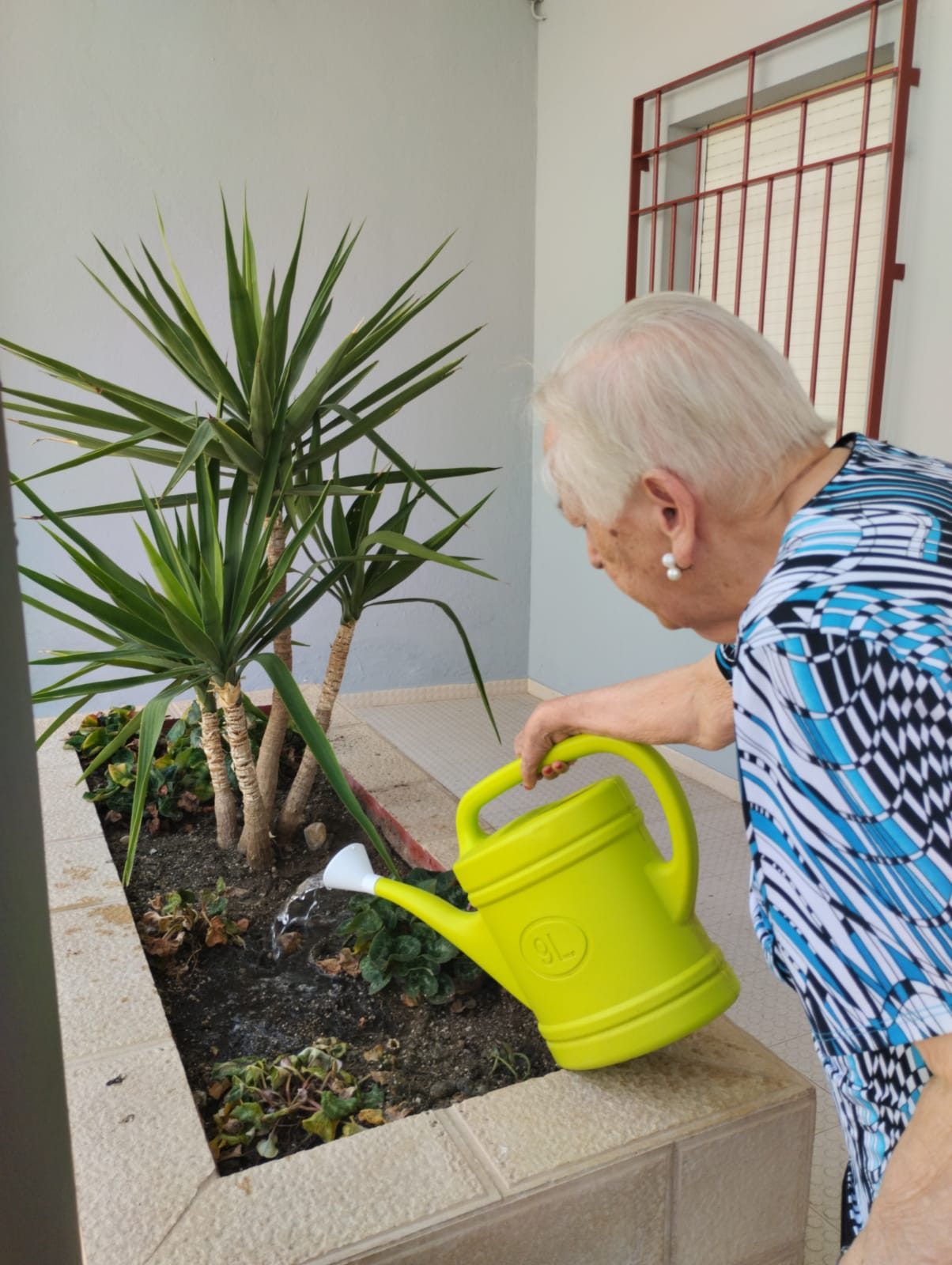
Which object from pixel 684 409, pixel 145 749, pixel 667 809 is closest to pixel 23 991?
pixel 684 409

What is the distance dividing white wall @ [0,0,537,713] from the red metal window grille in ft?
2.72

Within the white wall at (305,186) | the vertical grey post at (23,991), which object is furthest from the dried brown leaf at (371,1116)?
the white wall at (305,186)

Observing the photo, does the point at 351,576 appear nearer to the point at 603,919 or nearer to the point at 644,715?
the point at 644,715

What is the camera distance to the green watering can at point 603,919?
96 cm

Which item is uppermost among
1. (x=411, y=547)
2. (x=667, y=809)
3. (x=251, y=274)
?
(x=251, y=274)

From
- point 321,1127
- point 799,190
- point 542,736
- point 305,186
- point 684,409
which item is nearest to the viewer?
point 684,409

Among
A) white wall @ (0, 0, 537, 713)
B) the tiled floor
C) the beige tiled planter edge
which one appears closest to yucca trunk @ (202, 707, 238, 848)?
the beige tiled planter edge

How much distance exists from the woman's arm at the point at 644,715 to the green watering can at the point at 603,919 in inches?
5.0

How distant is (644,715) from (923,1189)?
602 mm

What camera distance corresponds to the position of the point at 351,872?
1199 millimetres

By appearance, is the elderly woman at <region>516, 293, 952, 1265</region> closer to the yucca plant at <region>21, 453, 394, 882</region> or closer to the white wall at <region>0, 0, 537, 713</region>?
the yucca plant at <region>21, 453, 394, 882</region>

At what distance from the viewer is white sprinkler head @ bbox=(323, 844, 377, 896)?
119cm

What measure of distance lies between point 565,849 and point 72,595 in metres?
0.84

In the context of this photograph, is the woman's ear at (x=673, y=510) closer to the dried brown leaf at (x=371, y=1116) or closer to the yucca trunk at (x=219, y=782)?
the dried brown leaf at (x=371, y=1116)
